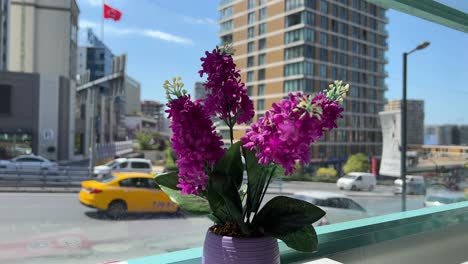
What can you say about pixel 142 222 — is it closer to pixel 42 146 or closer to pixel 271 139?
pixel 271 139

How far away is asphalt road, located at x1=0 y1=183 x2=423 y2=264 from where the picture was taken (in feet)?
15.0

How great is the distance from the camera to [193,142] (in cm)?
64

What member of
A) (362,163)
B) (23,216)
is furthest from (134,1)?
(362,163)

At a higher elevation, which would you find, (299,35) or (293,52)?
(299,35)

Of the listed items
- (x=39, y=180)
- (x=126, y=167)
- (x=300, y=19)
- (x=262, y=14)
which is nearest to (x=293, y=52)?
(x=300, y=19)

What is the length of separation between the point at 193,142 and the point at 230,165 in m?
0.09

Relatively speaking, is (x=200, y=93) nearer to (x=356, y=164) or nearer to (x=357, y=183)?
(x=357, y=183)

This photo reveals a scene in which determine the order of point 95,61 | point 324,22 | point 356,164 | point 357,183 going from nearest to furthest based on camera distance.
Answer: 1. point 95,61
2. point 357,183
3. point 356,164
4. point 324,22

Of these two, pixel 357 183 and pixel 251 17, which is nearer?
pixel 357 183

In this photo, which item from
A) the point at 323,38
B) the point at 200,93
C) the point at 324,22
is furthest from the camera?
the point at 323,38

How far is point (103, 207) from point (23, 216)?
135cm

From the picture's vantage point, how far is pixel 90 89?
17375mm

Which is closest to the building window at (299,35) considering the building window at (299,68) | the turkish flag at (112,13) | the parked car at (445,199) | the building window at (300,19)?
the building window at (300,19)

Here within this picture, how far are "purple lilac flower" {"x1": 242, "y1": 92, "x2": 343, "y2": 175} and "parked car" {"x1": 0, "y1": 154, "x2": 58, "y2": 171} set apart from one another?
13.4m
